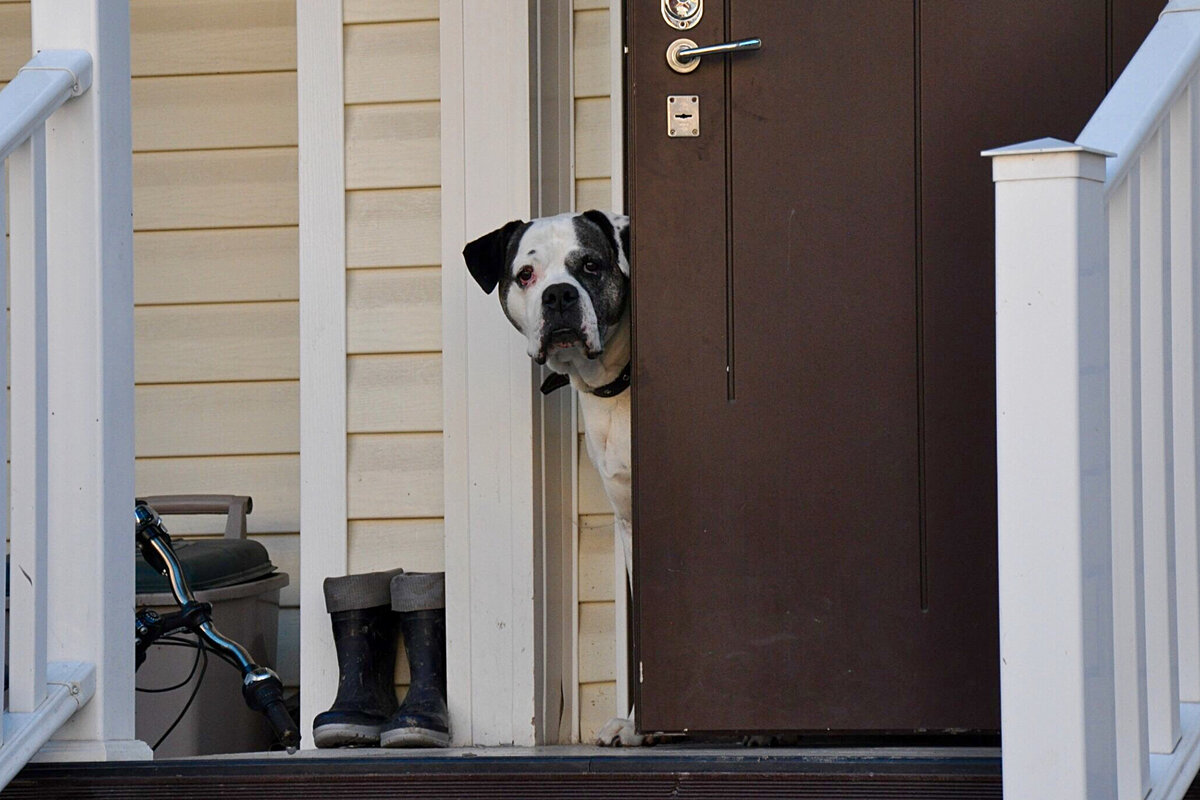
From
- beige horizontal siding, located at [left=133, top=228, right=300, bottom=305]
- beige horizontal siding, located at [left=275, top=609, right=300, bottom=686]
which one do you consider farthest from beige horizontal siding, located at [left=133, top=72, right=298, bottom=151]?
beige horizontal siding, located at [left=275, top=609, right=300, bottom=686]

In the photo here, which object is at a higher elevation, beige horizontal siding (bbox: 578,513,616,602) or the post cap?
→ the post cap

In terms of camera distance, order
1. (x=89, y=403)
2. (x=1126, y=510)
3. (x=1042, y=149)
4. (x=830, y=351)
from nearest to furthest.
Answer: (x=1042, y=149) → (x=1126, y=510) → (x=89, y=403) → (x=830, y=351)

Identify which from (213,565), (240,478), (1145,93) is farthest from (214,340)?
(1145,93)

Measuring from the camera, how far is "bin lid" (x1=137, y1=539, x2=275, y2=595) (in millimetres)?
3344

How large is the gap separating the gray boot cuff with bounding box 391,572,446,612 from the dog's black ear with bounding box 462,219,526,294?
27.0 inches

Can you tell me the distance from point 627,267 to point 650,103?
484mm

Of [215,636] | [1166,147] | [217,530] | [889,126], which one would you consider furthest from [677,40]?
[217,530]

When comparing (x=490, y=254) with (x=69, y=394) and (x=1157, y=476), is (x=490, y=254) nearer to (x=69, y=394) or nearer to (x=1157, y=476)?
(x=69, y=394)

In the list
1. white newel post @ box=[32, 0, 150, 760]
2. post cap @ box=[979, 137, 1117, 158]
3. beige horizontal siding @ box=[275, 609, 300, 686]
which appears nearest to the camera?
post cap @ box=[979, 137, 1117, 158]

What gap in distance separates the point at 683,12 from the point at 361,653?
156 centimetres

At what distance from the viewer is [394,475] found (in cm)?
325

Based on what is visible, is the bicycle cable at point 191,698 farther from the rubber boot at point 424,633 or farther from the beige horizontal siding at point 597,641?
the beige horizontal siding at point 597,641

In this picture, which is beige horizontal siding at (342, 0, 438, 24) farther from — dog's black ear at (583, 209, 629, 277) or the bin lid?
the bin lid

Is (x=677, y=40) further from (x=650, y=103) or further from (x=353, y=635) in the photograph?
(x=353, y=635)
